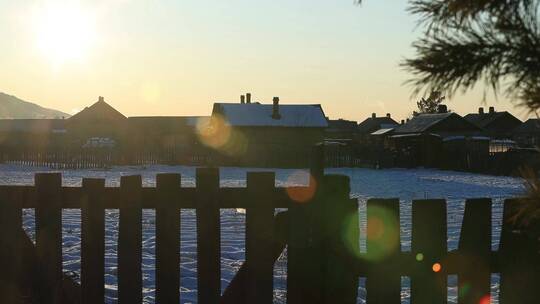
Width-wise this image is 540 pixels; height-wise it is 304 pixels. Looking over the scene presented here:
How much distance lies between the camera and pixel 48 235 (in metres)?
3.65

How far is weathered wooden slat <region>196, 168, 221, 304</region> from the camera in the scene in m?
3.55

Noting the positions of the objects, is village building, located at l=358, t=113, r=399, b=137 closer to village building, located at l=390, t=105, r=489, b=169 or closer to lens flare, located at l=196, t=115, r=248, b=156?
village building, located at l=390, t=105, r=489, b=169

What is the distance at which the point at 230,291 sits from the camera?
358cm

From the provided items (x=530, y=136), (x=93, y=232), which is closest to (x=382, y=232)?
(x=93, y=232)

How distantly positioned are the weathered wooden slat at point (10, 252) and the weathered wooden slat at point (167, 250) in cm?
85

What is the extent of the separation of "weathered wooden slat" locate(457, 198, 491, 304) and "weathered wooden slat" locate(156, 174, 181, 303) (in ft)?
5.48

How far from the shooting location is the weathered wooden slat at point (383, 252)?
3.51m

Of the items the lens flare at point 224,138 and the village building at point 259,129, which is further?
the lens flare at point 224,138

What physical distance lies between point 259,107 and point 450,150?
727 inches

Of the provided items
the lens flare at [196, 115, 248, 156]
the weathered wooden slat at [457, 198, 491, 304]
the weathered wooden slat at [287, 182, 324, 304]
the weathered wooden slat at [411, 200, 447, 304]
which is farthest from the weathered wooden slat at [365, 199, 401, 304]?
the lens flare at [196, 115, 248, 156]

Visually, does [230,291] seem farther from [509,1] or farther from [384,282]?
[509,1]

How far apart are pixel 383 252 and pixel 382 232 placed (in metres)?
0.12

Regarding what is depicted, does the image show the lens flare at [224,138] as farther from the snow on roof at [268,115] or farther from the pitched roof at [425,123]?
the pitched roof at [425,123]

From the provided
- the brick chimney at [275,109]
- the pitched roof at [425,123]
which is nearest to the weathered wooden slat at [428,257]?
the brick chimney at [275,109]
